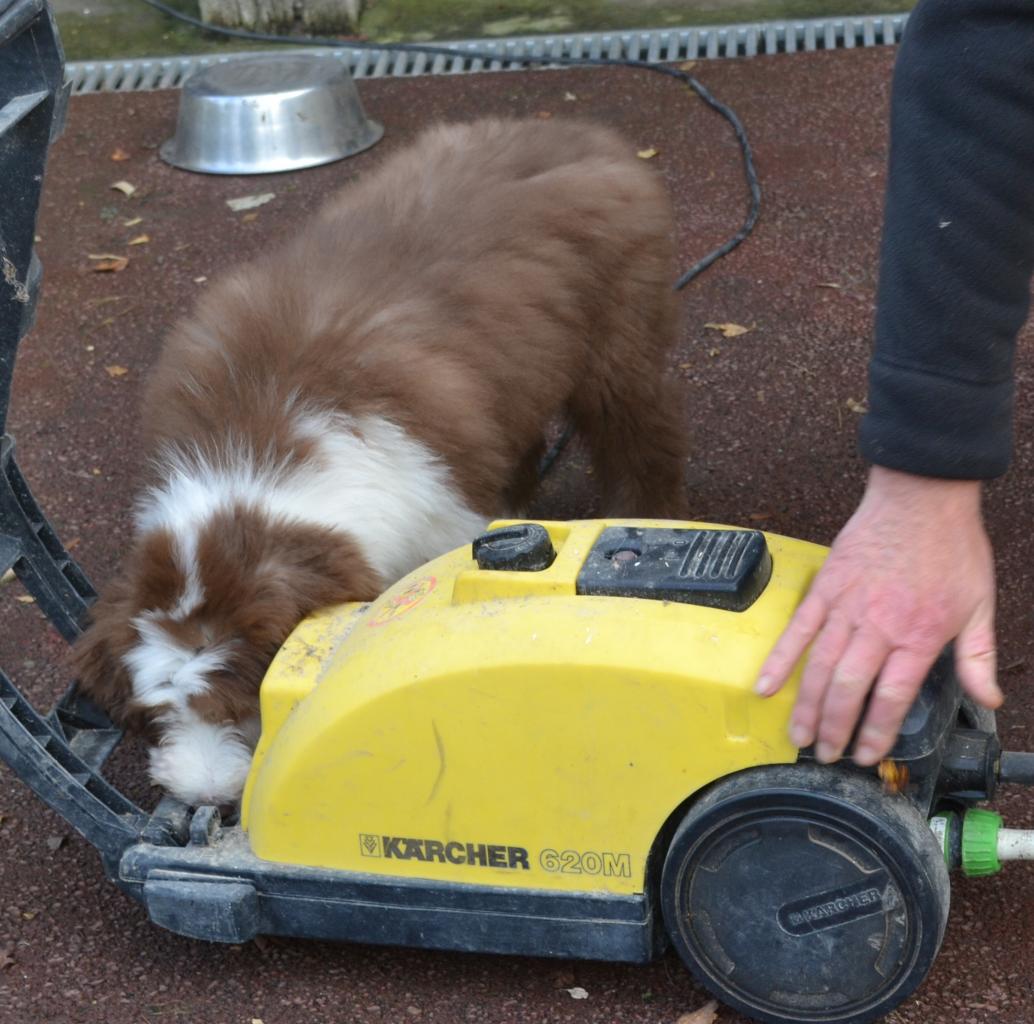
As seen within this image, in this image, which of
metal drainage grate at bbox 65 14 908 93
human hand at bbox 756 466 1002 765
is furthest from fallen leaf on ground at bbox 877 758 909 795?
metal drainage grate at bbox 65 14 908 93

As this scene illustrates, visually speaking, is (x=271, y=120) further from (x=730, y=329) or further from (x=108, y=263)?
(x=730, y=329)

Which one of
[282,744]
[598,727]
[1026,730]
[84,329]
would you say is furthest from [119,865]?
[84,329]

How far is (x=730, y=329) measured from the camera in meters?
4.95

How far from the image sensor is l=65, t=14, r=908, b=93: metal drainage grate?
22.9 ft

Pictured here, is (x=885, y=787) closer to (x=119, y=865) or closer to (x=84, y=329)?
(x=119, y=865)

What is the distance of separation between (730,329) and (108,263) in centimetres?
246

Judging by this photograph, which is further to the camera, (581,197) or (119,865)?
(581,197)

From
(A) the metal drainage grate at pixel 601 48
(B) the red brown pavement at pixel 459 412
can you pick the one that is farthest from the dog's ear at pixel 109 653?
(A) the metal drainage grate at pixel 601 48

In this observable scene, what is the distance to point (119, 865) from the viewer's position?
8.30 feet

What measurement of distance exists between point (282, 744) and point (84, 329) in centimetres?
336

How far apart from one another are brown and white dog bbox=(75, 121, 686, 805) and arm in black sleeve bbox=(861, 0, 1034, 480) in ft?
4.06

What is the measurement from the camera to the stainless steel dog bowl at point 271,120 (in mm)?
6219

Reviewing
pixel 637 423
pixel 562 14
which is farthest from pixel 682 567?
pixel 562 14

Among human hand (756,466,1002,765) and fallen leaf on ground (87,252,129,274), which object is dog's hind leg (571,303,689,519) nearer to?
human hand (756,466,1002,765)
